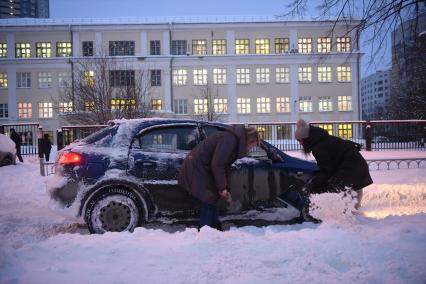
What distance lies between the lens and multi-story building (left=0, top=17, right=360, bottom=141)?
146 feet

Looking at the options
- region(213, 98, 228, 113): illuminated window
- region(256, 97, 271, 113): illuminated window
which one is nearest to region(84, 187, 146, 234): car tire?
region(213, 98, 228, 113): illuminated window

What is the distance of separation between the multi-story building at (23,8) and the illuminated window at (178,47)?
141 m

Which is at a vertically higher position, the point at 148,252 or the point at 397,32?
the point at 397,32

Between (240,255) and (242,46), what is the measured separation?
142 feet

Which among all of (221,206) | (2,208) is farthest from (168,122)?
(2,208)

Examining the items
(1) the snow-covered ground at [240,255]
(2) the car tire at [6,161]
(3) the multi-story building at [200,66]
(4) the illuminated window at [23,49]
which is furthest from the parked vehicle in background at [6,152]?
(4) the illuminated window at [23,49]

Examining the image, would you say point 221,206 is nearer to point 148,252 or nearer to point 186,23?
point 148,252

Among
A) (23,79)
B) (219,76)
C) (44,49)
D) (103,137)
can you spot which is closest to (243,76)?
(219,76)

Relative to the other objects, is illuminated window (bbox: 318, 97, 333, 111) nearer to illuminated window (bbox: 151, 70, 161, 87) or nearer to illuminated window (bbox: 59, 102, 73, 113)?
illuminated window (bbox: 151, 70, 161, 87)

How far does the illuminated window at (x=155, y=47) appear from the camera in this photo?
4488 cm

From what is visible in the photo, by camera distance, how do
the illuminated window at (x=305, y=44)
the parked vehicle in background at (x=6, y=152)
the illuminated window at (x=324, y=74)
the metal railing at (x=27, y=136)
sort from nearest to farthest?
the parked vehicle in background at (x=6, y=152) < the metal railing at (x=27, y=136) < the illuminated window at (x=324, y=74) < the illuminated window at (x=305, y=44)

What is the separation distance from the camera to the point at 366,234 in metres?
5.00

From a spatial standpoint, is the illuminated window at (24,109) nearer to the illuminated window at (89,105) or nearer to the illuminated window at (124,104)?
the illuminated window at (89,105)

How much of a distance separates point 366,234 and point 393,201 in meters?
3.54
